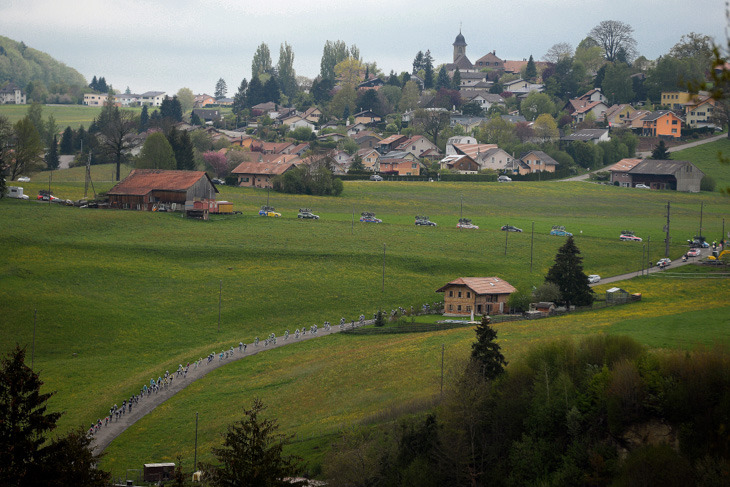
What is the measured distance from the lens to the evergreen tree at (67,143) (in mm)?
138750

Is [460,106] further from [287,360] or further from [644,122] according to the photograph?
[287,360]

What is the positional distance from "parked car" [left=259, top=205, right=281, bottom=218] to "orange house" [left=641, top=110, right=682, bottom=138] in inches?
3308

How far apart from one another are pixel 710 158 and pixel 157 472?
113 metres

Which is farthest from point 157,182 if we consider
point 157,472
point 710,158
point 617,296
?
point 710,158

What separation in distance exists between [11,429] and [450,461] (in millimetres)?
16734

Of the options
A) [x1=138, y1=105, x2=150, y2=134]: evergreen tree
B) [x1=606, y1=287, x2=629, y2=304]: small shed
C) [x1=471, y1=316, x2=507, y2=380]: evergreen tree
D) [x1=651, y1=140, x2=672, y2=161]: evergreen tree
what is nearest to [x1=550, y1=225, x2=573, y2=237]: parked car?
[x1=606, y1=287, x2=629, y2=304]: small shed

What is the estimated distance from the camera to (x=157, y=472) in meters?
32.8

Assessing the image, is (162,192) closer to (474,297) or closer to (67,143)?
(474,297)

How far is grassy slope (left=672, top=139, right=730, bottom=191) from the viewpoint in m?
119

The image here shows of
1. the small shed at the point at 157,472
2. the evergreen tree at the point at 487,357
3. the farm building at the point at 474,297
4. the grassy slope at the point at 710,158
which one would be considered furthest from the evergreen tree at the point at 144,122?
the evergreen tree at the point at 487,357

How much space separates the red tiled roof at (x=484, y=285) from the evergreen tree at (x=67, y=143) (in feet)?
326

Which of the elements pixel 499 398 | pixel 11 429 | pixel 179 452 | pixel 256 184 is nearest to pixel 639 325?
pixel 499 398

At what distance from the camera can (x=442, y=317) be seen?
188 ft

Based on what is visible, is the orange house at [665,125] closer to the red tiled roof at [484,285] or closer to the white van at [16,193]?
the red tiled roof at [484,285]
